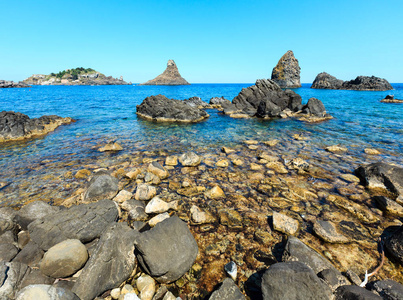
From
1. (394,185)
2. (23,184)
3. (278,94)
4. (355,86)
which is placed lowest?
(23,184)

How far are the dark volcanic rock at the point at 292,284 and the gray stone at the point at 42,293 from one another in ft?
12.5

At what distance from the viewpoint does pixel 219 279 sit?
14.1ft

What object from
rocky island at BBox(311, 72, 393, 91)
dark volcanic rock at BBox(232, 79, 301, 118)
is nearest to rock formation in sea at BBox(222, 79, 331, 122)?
dark volcanic rock at BBox(232, 79, 301, 118)

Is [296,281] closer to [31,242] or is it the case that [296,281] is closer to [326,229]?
[326,229]

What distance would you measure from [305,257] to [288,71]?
156022 mm

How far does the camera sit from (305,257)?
4312mm

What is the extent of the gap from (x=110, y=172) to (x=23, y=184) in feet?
13.1

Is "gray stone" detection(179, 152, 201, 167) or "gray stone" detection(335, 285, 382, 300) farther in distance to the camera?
"gray stone" detection(179, 152, 201, 167)

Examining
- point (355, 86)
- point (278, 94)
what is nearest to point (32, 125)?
point (278, 94)

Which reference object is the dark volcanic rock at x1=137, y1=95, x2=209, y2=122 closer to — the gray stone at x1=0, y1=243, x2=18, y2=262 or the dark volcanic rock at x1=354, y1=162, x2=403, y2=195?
the dark volcanic rock at x1=354, y1=162, x2=403, y2=195

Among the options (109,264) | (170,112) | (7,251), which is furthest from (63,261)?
(170,112)

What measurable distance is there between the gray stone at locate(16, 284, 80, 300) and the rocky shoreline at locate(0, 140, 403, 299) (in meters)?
0.03

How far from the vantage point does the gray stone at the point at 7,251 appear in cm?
441

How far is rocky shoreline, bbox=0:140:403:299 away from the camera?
3.78m
